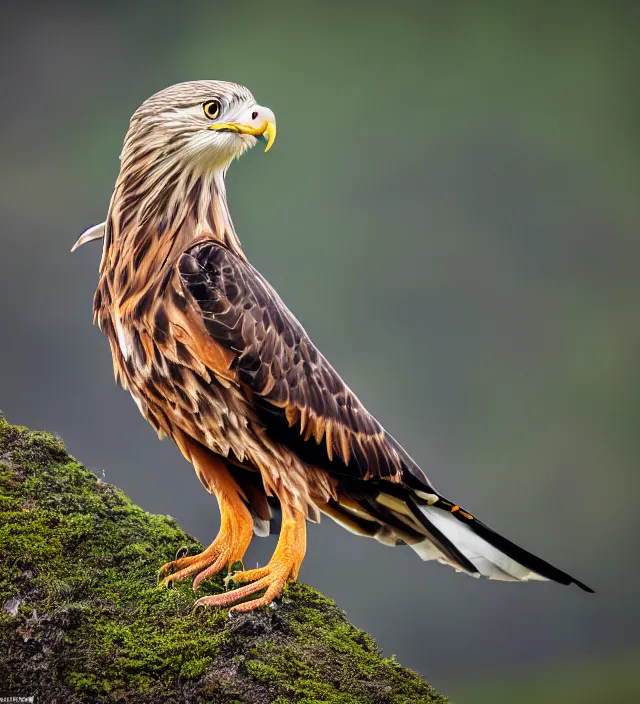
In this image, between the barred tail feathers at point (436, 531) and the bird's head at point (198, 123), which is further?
the barred tail feathers at point (436, 531)

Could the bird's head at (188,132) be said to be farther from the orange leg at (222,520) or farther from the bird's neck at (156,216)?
the orange leg at (222,520)

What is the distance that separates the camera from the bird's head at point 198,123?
3160 millimetres

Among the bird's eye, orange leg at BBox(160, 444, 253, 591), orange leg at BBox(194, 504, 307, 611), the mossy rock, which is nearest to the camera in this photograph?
the mossy rock

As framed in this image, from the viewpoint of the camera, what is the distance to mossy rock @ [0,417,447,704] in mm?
2729

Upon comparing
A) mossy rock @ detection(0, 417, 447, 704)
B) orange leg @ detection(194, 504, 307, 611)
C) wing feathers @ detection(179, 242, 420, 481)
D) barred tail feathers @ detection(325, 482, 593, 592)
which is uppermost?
wing feathers @ detection(179, 242, 420, 481)

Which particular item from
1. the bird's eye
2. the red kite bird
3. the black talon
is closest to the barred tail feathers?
the red kite bird

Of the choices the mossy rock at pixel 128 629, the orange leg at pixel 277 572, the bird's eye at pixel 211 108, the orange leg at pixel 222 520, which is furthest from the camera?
the orange leg at pixel 222 520

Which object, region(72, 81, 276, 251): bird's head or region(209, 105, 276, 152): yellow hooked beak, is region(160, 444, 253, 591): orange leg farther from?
region(209, 105, 276, 152): yellow hooked beak

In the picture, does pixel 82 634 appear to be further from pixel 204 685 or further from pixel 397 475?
pixel 397 475

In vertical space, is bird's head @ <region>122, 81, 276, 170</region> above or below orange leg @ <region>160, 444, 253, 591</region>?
above

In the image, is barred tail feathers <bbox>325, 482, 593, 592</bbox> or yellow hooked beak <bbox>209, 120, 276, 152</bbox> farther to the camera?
A: barred tail feathers <bbox>325, 482, 593, 592</bbox>

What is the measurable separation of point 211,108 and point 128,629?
1.88m

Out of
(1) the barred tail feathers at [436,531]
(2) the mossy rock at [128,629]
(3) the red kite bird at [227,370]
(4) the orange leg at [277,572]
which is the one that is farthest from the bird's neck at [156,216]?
(1) the barred tail feathers at [436,531]

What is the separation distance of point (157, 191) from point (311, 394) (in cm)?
97
